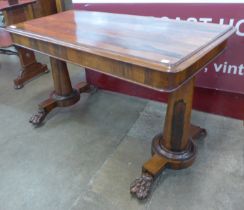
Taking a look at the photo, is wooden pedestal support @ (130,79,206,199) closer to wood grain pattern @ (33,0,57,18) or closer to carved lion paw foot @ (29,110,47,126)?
carved lion paw foot @ (29,110,47,126)

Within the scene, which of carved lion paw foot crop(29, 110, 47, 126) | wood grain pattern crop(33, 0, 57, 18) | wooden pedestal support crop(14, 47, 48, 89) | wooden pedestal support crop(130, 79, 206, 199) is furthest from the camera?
wood grain pattern crop(33, 0, 57, 18)

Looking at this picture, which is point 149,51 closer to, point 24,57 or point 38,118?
point 38,118

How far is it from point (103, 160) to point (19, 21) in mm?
1643

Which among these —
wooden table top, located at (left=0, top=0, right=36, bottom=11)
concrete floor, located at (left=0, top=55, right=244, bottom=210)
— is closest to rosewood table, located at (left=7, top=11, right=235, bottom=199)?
concrete floor, located at (left=0, top=55, right=244, bottom=210)

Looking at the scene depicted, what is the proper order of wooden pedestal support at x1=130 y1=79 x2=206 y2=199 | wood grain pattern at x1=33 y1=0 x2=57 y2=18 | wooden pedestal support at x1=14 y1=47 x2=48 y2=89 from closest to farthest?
wooden pedestal support at x1=130 y1=79 x2=206 y2=199 < wooden pedestal support at x1=14 y1=47 x2=48 y2=89 < wood grain pattern at x1=33 y1=0 x2=57 y2=18

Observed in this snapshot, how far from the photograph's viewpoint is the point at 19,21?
7.83 ft

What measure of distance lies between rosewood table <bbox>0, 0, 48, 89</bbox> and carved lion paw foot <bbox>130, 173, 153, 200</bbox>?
1.66 m

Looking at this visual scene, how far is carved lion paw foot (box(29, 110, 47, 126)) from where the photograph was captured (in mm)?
1861

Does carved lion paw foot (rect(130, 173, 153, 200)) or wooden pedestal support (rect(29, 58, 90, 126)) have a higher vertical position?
wooden pedestal support (rect(29, 58, 90, 126))

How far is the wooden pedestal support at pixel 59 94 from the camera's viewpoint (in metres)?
1.86

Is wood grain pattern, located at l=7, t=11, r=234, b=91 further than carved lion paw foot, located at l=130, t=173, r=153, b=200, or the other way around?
carved lion paw foot, located at l=130, t=173, r=153, b=200

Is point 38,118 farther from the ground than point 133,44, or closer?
closer

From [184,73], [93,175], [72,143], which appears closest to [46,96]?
[72,143]

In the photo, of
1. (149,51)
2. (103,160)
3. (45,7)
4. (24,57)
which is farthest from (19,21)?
(149,51)
